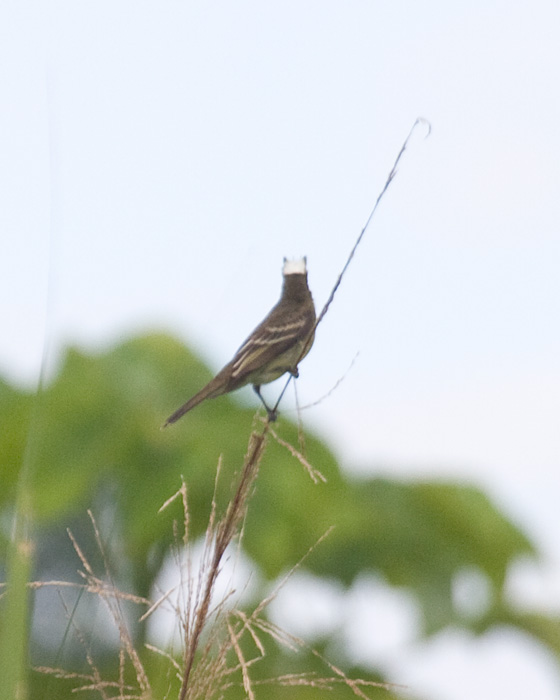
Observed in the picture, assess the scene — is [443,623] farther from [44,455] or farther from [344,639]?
[44,455]

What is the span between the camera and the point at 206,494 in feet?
41.9

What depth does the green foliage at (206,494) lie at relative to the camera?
12.8 m

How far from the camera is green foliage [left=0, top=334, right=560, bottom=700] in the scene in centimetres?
1282

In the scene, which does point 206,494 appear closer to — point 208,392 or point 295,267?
point 295,267

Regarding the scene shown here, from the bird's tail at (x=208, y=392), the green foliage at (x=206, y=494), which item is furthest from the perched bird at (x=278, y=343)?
the green foliage at (x=206, y=494)

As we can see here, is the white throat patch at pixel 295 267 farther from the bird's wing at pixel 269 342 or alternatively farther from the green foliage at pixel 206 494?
the green foliage at pixel 206 494

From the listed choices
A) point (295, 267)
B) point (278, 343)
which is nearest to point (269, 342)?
point (278, 343)

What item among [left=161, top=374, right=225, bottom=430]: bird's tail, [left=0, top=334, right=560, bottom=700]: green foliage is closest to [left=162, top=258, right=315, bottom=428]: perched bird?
[left=161, top=374, right=225, bottom=430]: bird's tail

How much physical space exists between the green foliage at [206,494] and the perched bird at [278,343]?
24.9 feet

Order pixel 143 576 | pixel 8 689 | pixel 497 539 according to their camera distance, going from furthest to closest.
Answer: pixel 497 539
pixel 143 576
pixel 8 689

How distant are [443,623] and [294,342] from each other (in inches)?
461

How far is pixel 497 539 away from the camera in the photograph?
51.1 ft

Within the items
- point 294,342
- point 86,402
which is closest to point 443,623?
point 86,402

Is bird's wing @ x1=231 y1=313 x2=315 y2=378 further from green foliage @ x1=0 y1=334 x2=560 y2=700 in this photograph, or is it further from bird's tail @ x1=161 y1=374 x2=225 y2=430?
green foliage @ x1=0 y1=334 x2=560 y2=700
